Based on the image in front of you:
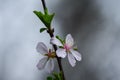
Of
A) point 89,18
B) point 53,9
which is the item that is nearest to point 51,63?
point 89,18

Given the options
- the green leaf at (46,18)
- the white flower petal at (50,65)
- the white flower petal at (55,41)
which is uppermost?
the green leaf at (46,18)

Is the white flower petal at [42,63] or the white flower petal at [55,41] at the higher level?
the white flower petal at [55,41]

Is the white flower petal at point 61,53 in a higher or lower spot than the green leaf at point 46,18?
lower

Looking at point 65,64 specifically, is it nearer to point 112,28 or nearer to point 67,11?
point 112,28

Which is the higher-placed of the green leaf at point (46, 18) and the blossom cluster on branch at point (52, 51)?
the green leaf at point (46, 18)

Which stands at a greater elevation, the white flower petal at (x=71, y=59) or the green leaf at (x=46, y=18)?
the green leaf at (x=46, y=18)

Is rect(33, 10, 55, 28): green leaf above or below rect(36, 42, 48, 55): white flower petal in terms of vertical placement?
above

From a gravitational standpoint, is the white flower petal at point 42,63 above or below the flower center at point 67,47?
below

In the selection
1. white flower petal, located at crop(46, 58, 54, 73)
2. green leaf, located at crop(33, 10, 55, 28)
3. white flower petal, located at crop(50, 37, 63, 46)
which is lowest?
white flower petal, located at crop(46, 58, 54, 73)

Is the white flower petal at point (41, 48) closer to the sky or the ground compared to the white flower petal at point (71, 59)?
closer to the sky

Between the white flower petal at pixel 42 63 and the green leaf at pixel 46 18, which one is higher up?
the green leaf at pixel 46 18

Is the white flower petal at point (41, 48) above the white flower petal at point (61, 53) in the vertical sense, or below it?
above
